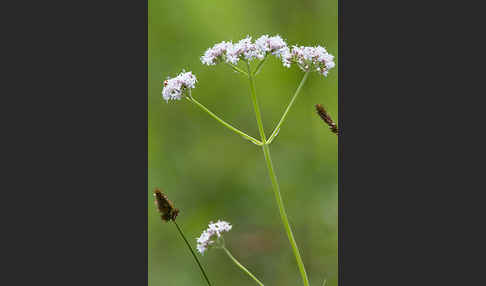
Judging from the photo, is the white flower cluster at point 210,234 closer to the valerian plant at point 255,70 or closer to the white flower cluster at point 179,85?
the valerian plant at point 255,70

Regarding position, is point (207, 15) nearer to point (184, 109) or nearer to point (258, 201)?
point (184, 109)

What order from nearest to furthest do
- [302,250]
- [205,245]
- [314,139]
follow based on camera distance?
[205,245], [302,250], [314,139]

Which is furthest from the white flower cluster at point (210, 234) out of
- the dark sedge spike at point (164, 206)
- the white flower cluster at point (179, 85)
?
the white flower cluster at point (179, 85)

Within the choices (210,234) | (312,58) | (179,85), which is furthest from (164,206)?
(312,58)

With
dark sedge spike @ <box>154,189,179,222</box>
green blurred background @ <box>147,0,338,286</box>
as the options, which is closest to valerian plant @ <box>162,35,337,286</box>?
dark sedge spike @ <box>154,189,179,222</box>

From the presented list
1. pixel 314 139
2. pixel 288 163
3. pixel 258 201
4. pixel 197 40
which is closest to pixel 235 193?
pixel 258 201

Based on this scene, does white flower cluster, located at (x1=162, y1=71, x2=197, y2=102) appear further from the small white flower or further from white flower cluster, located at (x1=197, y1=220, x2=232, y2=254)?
white flower cluster, located at (x1=197, y1=220, x2=232, y2=254)
